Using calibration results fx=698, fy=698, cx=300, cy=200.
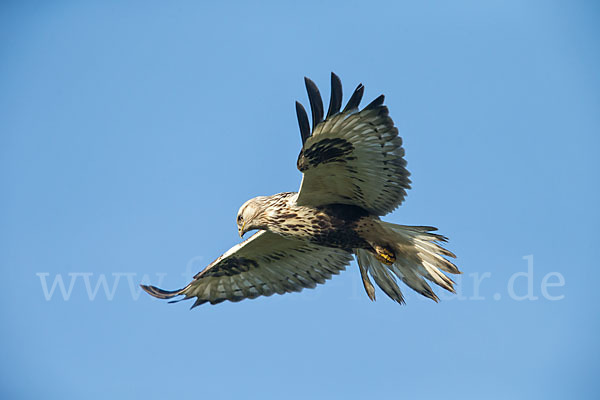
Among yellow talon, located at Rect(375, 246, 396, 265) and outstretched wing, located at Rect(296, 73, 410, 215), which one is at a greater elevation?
outstretched wing, located at Rect(296, 73, 410, 215)

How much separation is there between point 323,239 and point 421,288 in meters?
1.18

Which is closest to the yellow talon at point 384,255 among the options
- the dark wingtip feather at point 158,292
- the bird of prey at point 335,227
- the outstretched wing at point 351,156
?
the bird of prey at point 335,227

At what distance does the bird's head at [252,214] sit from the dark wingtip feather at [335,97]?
1.61 meters

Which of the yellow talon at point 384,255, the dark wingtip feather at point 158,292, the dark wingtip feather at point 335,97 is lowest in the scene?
the dark wingtip feather at point 158,292

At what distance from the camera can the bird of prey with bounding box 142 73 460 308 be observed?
21.1 feet

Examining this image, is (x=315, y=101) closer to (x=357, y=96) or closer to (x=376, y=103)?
(x=357, y=96)

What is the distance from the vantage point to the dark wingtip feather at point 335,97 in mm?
6117

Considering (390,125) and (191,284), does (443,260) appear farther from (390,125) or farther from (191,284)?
(191,284)

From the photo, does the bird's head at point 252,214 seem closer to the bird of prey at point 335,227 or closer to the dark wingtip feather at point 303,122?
the bird of prey at point 335,227

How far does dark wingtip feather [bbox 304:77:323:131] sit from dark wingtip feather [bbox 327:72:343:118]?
0.27ft

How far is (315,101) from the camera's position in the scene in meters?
6.21

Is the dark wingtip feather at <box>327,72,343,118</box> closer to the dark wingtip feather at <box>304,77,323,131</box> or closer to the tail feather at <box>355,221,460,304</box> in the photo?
the dark wingtip feather at <box>304,77,323,131</box>

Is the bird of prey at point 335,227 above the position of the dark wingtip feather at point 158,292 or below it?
above

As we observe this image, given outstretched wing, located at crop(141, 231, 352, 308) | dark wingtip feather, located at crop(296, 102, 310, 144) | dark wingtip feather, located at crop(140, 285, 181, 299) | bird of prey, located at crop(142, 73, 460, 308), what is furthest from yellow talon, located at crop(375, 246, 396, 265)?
dark wingtip feather, located at crop(140, 285, 181, 299)
